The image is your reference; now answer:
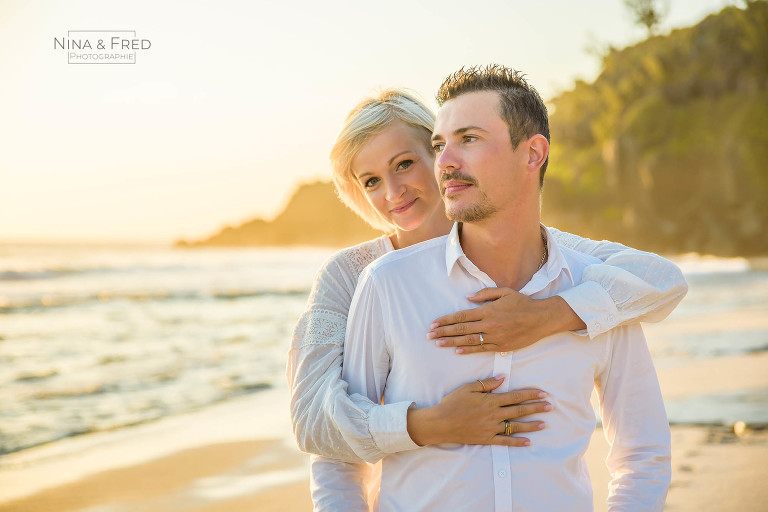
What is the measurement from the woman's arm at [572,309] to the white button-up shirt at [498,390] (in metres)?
0.06

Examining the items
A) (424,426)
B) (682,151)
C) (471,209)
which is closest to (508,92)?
(471,209)

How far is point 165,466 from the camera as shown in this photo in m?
5.16

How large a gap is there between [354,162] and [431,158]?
0.34 m

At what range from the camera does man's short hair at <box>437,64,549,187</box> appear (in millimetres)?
2188

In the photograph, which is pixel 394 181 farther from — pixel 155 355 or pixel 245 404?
pixel 155 355

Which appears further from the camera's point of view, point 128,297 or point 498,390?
point 128,297

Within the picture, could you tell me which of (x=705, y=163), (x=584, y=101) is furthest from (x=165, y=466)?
(x=584, y=101)

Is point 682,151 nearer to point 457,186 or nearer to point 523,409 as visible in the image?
point 457,186

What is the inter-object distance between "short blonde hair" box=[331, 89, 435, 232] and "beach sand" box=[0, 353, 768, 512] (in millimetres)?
2261

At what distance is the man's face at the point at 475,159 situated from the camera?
2.13m

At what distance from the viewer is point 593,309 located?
2072mm

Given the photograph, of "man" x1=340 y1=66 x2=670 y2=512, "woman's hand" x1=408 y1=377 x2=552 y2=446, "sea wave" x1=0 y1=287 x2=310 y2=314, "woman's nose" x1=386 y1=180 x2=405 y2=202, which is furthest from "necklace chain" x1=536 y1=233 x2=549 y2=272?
"sea wave" x1=0 y1=287 x2=310 y2=314

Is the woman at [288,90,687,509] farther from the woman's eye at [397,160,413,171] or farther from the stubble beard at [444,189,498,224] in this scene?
the stubble beard at [444,189,498,224]

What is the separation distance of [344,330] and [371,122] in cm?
96
